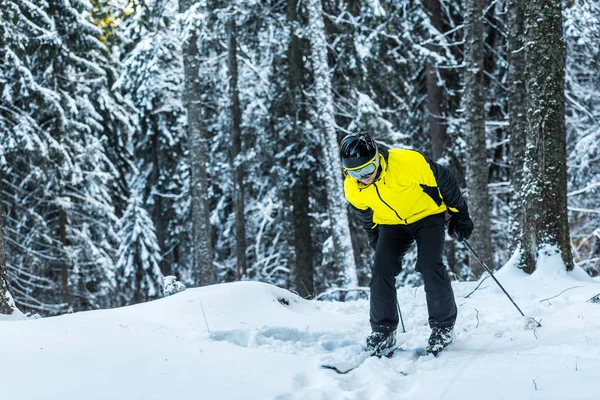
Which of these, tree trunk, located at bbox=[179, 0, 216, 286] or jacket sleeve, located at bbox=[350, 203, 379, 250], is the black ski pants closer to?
jacket sleeve, located at bbox=[350, 203, 379, 250]

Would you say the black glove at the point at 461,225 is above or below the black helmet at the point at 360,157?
below

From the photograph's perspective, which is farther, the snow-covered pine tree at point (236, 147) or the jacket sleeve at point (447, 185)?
the snow-covered pine tree at point (236, 147)

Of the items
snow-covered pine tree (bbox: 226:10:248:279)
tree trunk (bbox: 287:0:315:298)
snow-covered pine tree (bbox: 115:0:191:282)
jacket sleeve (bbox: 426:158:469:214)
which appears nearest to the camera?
jacket sleeve (bbox: 426:158:469:214)

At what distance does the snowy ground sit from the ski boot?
88mm

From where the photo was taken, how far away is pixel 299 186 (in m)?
15.3

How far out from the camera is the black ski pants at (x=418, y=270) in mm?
4688

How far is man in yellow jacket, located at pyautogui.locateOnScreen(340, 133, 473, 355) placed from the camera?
14.9 feet

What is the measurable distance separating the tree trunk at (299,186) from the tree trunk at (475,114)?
16.6ft

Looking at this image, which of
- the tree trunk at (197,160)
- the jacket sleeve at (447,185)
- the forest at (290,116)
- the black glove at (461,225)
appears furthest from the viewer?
the tree trunk at (197,160)

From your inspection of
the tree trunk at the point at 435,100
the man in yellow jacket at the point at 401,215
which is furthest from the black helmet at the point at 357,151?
the tree trunk at the point at 435,100

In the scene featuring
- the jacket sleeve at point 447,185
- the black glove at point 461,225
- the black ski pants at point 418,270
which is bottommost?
the black ski pants at point 418,270

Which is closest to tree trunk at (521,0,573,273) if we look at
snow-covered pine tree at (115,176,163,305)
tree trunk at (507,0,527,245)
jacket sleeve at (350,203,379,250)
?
tree trunk at (507,0,527,245)

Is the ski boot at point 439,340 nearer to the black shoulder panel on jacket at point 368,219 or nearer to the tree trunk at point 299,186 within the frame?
the black shoulder panel on jacket at point 368,219

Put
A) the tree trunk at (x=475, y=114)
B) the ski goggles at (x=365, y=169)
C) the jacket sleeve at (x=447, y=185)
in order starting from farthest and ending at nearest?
the tree trunk at (x=475, y=114), the jacket sleeve at (x=447, y=185), the ski goggles at (x=365, y=169)
